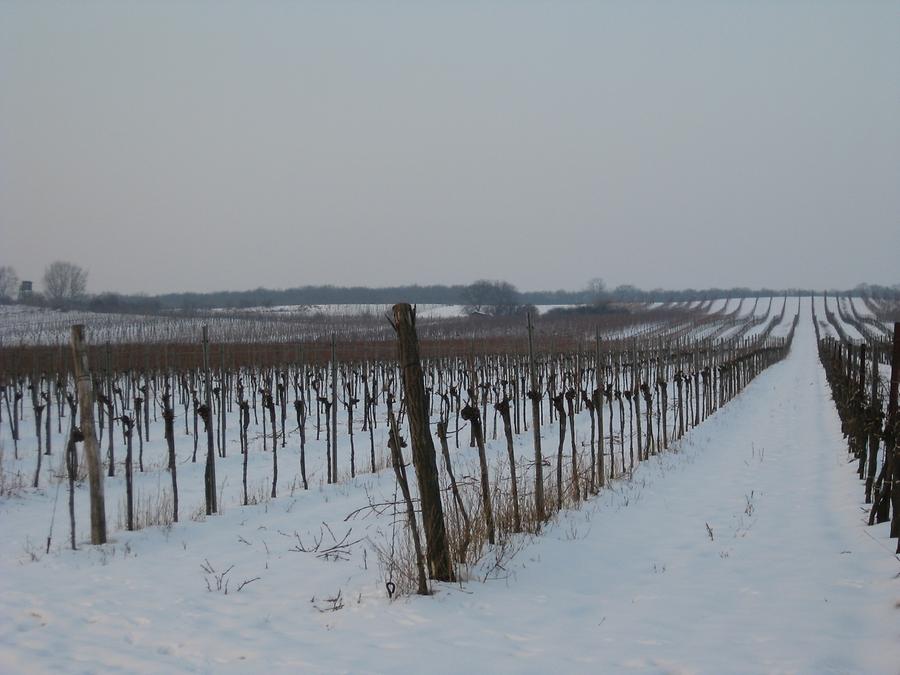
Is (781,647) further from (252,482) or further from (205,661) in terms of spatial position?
(252,482)

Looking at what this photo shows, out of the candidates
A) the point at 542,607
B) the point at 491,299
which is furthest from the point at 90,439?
the point at 491,299

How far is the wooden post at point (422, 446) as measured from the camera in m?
4.85

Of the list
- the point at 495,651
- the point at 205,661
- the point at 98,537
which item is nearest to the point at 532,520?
the point at 495,651

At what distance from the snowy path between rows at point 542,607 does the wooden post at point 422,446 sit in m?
0.23

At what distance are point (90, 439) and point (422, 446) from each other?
12.1 feet

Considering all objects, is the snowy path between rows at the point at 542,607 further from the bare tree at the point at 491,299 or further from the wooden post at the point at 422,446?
the bare tree at the point at 491,299

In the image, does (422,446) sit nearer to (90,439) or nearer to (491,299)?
(90,439)

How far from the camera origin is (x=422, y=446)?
4891 mm

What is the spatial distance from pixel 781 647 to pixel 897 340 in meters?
4.66

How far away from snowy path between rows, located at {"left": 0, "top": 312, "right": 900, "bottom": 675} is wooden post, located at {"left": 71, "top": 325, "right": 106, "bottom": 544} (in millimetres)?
382

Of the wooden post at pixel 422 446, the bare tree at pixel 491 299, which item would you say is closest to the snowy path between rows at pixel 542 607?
the wooden post at pixel 422 446

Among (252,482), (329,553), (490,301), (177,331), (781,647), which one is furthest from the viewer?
(490,301)

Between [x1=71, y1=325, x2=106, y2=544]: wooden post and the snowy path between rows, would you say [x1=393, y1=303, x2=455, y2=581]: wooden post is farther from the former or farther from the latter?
[x1=71, y1=325, x2=106, y2=544]: wooden post

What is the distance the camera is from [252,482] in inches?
444
